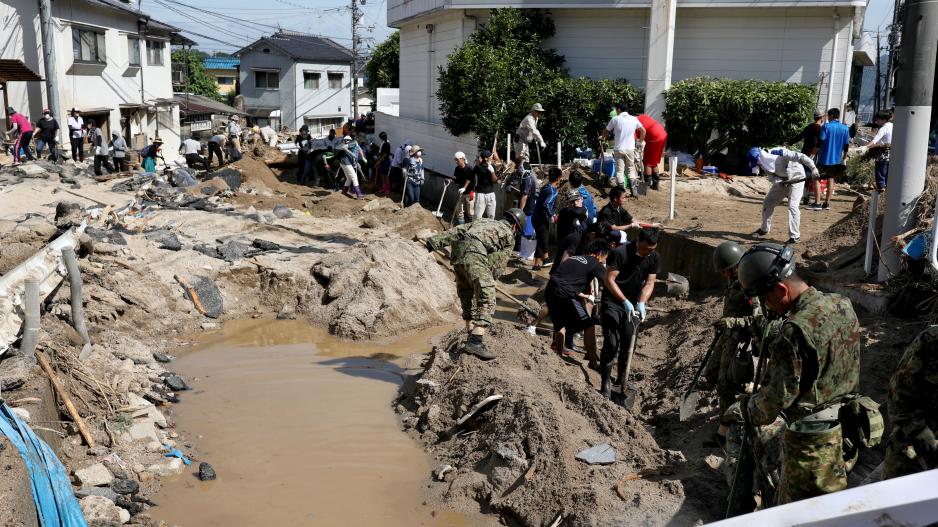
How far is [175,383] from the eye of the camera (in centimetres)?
822

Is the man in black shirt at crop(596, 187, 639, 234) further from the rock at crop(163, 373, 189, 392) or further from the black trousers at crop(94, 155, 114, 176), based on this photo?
the black trousers at crop(94, 155, 114, 176)

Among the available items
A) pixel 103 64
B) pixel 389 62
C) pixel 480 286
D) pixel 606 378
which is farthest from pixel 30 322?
pixel 389 62

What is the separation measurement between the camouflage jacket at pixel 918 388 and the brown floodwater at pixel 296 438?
3.00 metres

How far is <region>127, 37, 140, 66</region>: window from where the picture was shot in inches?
1168

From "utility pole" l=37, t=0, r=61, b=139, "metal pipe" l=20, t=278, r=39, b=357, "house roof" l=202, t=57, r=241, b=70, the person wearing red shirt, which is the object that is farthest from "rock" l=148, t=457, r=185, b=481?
"house roof" l=202, t=57, r=241, b=70

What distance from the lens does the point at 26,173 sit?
17766 mm

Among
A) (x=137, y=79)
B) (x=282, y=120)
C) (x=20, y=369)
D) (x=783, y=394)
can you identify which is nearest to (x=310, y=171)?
(x=137, y=79)

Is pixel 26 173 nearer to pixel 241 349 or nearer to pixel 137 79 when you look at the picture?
pixel 241 349

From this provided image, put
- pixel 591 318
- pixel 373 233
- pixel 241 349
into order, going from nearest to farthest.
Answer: pixel 591 318 → pixel 241 349 → pixel 373 233

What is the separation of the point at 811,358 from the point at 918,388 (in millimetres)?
462

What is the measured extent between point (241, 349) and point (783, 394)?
724cm

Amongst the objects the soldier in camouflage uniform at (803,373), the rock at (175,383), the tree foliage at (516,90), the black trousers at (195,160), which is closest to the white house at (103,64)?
the black trousers at (195,160)

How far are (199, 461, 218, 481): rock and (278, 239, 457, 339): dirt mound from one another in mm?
3953

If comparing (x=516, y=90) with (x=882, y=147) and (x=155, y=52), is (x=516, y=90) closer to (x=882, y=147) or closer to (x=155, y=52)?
(x=882, y=147)
